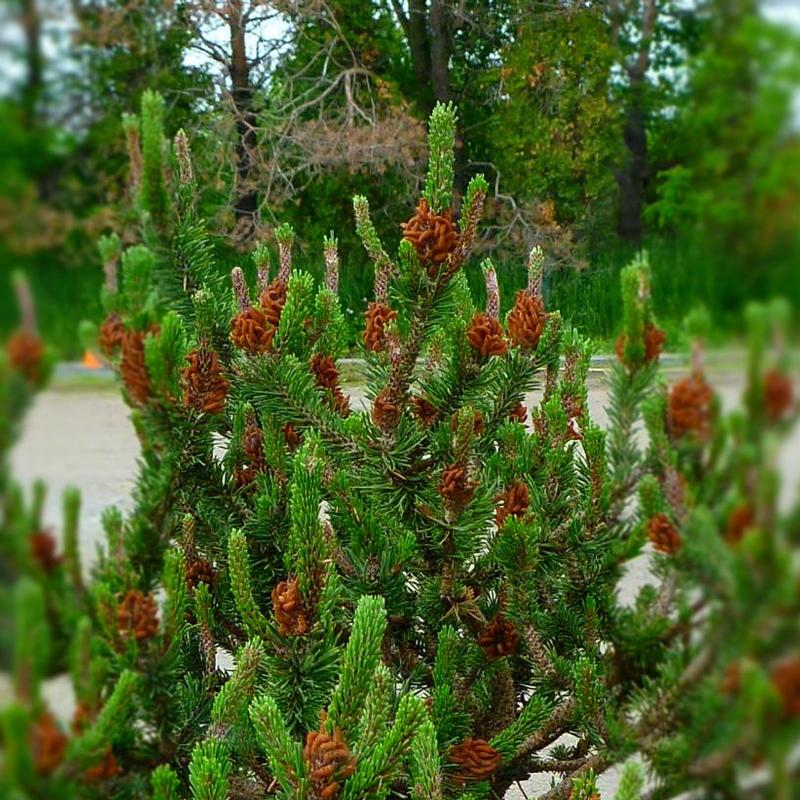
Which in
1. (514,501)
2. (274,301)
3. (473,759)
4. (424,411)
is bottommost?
(473,759)

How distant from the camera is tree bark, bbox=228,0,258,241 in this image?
1080mm

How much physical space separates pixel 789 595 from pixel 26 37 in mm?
418

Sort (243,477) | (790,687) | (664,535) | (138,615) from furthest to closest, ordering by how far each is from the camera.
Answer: (243,477), (138,615), (664,535), (790,687)

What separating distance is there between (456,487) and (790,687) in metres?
0.62

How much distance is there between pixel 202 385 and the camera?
3.27 feet

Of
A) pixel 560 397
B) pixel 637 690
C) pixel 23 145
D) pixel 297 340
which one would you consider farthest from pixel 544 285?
pixel 23 145

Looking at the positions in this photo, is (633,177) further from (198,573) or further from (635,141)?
(198,573)

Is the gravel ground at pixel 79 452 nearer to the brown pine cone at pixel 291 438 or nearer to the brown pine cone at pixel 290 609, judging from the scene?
the brown pine cone at pixel 290 609

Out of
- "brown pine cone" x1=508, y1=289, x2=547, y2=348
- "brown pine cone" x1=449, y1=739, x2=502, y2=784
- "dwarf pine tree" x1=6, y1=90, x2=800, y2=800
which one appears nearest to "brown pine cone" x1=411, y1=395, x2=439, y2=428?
"dwarf pine tree" x1=6, y1=90, x2=800, y2=800

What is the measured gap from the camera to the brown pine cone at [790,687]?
0.42m

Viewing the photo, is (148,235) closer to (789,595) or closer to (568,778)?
(789,595)

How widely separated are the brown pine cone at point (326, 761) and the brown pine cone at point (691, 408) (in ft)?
1.36

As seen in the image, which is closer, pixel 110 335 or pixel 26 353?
pixel 26 353

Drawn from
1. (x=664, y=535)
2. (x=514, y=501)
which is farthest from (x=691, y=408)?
Answer: (x=514, y=501)
